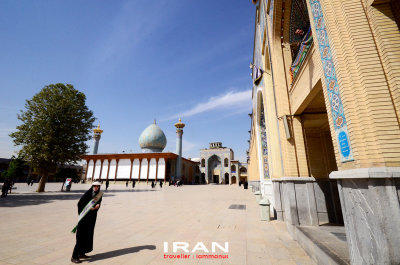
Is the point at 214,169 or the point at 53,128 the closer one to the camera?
the point at 53,128

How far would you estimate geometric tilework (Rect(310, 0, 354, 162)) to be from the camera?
244 cm

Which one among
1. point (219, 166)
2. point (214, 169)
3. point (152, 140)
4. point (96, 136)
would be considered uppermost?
point (96, 136)

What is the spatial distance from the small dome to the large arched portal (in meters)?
13.7

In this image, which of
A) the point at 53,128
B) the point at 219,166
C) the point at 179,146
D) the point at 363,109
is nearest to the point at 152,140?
the point at 179,146

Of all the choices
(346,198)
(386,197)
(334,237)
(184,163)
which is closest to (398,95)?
(386,197)

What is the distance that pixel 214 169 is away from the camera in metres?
46.4

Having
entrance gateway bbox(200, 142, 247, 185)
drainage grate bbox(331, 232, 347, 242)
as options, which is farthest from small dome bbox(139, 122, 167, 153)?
drainage grate bbox(331, 232, 347, 242)

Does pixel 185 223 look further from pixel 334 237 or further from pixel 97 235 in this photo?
pixel 334 237

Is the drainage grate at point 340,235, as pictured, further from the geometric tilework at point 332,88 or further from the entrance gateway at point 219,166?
the entrance gateway at point 219,166

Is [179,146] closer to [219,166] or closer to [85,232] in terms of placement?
[219,166]

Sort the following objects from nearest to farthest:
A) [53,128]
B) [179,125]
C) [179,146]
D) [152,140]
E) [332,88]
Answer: [332,88] < [53,128] < [179,146] < [179,125] < [152,140]

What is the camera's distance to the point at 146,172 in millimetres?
34250

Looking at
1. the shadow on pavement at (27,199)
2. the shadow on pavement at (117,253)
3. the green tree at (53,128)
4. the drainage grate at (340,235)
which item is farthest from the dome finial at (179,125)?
the drainage grate at (340,235)

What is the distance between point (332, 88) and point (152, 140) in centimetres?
3750
